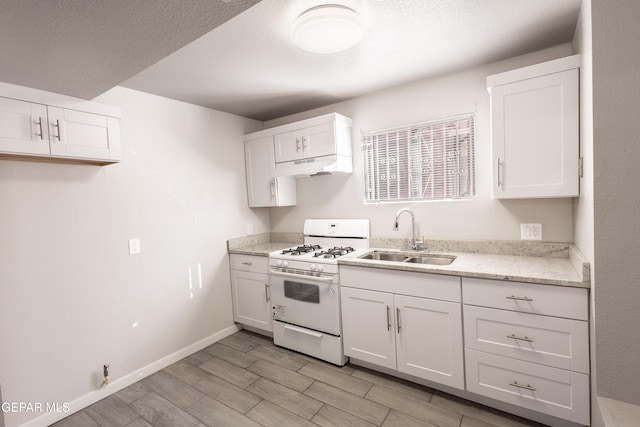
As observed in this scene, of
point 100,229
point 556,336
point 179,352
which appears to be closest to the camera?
point 556,336

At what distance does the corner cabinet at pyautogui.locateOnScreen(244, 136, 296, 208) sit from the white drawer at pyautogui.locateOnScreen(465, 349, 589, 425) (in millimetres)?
2235

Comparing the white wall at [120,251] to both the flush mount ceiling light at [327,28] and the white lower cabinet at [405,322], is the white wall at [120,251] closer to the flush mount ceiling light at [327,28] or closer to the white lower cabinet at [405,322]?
the white lower cabinet at [405,322]

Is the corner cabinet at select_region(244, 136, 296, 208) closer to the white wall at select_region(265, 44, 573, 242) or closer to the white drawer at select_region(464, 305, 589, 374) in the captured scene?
the white wall at select_region(265, 44, 573, 242)

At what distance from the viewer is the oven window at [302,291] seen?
2.49 meters

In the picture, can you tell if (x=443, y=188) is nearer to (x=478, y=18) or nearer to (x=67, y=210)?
(x=478, y=18)

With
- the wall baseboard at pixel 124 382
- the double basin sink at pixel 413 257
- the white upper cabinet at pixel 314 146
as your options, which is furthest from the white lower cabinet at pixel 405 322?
the wall baseboard at pixel 124 382

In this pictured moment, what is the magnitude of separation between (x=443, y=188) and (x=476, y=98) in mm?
744

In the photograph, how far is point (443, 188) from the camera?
251 centimetres

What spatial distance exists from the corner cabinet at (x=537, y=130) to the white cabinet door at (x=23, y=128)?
2.86 meters

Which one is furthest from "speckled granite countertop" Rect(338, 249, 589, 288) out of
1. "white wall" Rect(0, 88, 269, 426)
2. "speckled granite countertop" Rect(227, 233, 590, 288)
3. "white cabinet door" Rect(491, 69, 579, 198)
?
"white wall" Rect(0, 88, 269, 426)

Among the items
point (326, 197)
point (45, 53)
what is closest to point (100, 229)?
point (45, 53)

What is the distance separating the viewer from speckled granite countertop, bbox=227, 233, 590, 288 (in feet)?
5.28

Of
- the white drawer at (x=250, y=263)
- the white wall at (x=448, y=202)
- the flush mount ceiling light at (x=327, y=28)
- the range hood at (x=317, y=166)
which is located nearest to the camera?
the flush mount ceiling light at (x=327, y=28)

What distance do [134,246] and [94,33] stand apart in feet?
5.37
